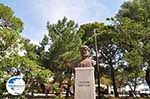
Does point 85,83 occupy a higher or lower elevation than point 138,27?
lower

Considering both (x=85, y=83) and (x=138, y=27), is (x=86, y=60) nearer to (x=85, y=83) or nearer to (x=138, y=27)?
(x=85, y=83)

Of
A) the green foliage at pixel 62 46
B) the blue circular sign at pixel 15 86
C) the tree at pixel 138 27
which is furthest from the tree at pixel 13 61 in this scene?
the tree at pixel 138 27

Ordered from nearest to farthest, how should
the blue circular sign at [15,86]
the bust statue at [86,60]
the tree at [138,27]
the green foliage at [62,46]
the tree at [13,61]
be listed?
the blue circular sign at [15,86], the bust statue at [86,60], the tree at [13,61], the tree at [138,27], the green foliage at [62,46]

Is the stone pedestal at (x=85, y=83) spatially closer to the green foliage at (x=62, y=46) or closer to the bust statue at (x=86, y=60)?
the bust statue at (x=86, y=60)

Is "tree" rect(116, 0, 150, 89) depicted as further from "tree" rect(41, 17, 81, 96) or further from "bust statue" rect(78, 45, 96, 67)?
"bust statue" rect(78, 45, 96, 67)

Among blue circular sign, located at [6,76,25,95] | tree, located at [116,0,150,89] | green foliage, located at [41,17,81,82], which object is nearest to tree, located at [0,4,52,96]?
blue circular sign, located at [6,76,25,95]

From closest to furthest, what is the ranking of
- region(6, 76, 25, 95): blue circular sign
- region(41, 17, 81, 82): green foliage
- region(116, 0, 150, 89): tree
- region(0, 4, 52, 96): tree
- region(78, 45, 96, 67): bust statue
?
region(6, 76, 25, 95): blue circular sign
region(78, 45, 96, 67): bust statue
region(0, 4, 52, 96): tree
region(116, 0, 150, 89): tree
region(41, 17, 81, 82): green foliage

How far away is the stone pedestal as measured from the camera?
33.3ft

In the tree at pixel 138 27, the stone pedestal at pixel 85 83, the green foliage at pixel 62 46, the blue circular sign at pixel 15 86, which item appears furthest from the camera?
the green foliage at pixel 62 46

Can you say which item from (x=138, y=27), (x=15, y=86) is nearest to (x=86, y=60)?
(x=15, y=86)

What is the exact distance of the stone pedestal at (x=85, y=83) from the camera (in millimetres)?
10164

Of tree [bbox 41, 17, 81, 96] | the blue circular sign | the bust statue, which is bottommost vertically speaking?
the blue circular sign

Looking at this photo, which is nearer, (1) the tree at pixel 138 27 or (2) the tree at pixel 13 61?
(2) the tree at pixel 13 61

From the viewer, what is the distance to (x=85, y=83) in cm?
1024
